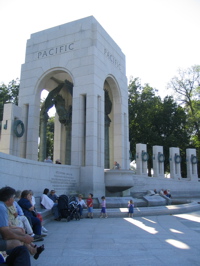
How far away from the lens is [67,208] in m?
10.8

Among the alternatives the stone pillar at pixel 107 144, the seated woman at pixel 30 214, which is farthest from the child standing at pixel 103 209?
the stone pillar at pixel 107 144

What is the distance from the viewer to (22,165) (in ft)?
38.5

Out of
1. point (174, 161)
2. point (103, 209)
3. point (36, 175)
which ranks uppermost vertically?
point (174, 161)

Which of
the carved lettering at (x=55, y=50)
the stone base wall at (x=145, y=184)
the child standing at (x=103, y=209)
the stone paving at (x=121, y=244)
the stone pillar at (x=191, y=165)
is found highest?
the carved lettering at (x=55, y=50)

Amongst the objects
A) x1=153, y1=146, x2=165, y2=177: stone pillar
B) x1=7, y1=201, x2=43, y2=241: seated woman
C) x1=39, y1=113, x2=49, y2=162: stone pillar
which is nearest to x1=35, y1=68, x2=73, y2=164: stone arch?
x1=39, y1=113, x2=49, y2=162: stone pillar

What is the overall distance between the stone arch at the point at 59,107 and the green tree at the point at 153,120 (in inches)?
766

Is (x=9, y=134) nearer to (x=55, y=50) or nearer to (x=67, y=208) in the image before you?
(x=55, y=50)

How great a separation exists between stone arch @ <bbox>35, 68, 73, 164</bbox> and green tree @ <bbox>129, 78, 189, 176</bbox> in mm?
19461

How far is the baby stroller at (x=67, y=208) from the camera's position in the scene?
10648 mm

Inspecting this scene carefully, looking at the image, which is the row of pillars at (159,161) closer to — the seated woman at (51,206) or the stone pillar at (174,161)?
the stone pillar at (174,161)

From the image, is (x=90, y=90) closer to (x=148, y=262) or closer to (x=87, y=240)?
(x=87, y=240)

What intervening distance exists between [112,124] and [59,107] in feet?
16.3

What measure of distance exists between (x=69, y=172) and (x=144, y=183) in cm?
1164

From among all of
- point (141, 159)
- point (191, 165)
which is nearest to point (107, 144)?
point (141, 159)
